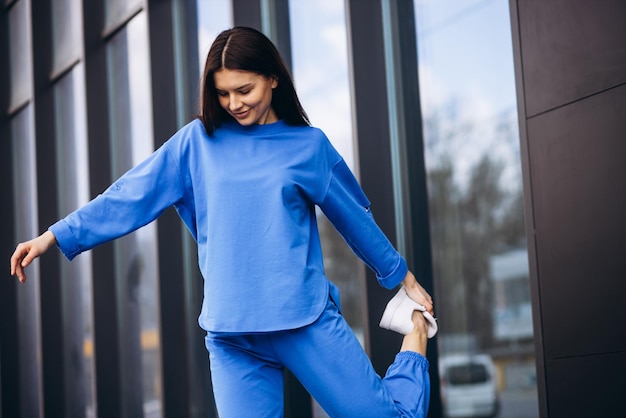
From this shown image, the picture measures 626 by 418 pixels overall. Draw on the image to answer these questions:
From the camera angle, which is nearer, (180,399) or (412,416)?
(412,416)

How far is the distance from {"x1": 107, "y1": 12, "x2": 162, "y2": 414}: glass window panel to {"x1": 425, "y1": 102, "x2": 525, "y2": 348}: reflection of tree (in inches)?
82.6

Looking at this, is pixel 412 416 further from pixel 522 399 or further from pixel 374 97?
pixel 522 399

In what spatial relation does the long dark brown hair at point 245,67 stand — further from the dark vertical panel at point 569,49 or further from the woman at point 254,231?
the dark vertical panel at point 569,49

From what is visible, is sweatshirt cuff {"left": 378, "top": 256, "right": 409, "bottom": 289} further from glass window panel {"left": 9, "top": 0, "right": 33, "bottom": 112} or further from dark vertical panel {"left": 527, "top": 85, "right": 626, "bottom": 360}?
glass window panel {"left": 9, "top": 0, "right": 33, "bottom": 112}

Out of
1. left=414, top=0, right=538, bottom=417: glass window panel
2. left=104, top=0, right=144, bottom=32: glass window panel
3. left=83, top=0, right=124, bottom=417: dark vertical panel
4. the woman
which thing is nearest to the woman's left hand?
the woman

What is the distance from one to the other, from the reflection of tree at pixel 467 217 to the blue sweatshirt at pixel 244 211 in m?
2.59

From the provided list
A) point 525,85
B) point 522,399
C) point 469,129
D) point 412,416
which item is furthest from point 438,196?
point 412,416

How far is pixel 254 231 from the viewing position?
2.13 m

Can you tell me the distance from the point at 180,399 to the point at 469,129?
2644mm

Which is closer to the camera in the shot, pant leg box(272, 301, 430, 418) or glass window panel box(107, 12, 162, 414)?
pant leg box(272, 301, 430, 418)

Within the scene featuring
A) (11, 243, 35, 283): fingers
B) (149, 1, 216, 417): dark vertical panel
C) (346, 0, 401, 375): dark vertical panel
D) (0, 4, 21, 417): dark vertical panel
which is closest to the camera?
(11, 243, 35, 283): fingers

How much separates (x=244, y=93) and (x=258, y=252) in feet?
1.34

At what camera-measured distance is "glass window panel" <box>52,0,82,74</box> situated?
7252mm

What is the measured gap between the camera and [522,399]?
5.34 meters
